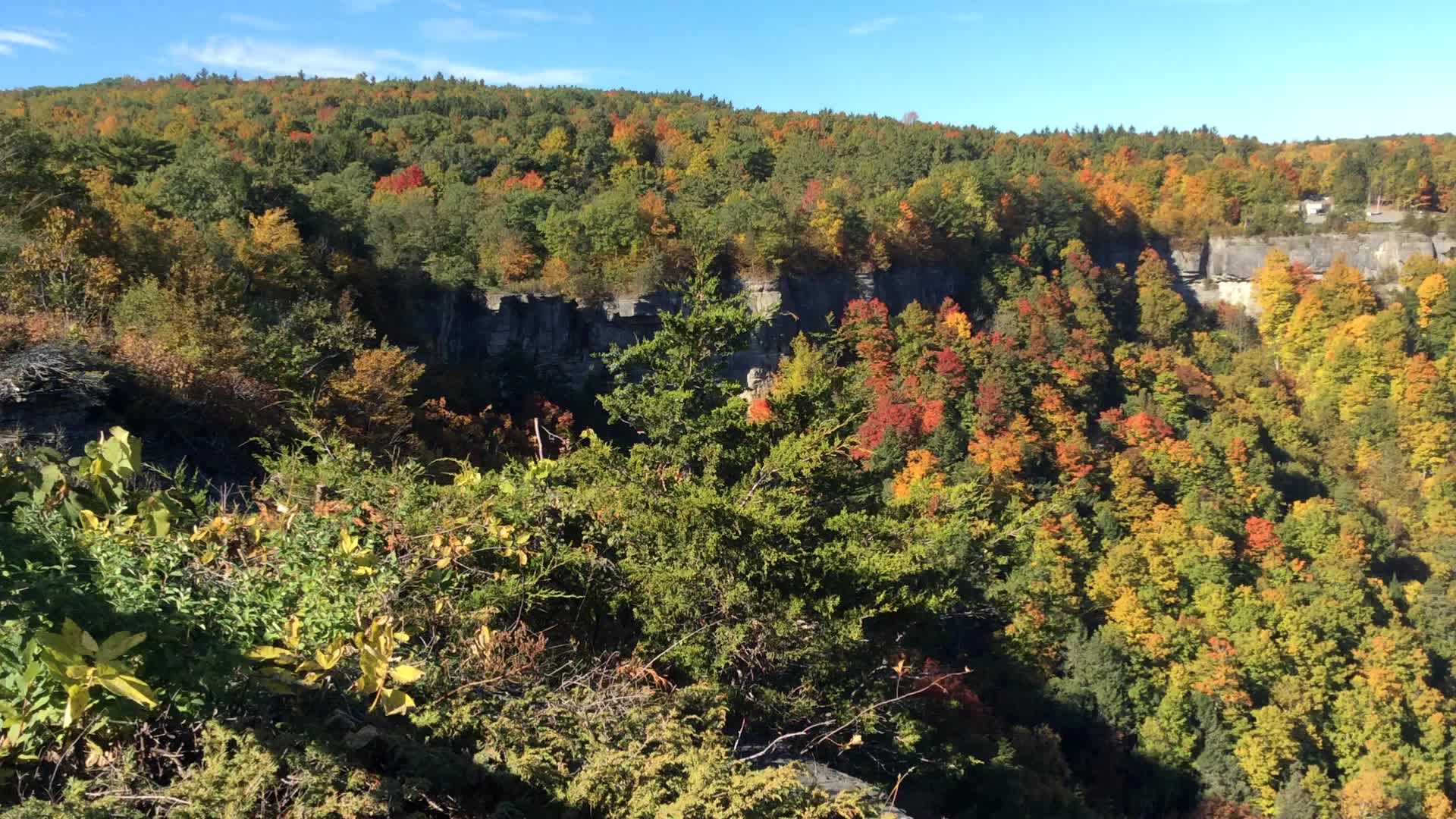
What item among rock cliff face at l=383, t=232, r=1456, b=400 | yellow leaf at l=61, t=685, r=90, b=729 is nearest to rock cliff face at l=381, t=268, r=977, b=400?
rock cliff face at l=383, t=232, r=1456, b=400

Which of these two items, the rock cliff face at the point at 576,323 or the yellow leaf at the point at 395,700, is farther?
the rock cliff face at the point at 576,323

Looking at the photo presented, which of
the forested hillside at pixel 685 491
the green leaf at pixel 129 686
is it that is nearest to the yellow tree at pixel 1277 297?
the forested hillside at pixel 685 491

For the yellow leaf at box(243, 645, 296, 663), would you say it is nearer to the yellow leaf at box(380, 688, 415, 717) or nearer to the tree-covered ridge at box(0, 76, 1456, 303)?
the yellow leaf at box(380, 688, 415, 717)

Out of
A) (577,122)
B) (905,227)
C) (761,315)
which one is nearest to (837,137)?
(577,122)

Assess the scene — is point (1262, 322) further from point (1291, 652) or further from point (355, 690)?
point (355, 690)

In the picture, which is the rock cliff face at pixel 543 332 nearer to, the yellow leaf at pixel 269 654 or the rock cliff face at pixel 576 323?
the rock cliff face at pixel 576 323
